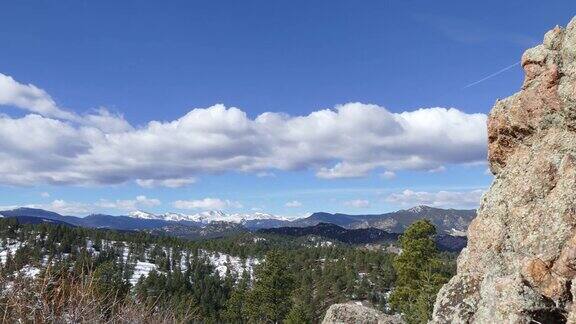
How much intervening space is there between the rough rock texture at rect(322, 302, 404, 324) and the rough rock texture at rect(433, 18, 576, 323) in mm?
5761

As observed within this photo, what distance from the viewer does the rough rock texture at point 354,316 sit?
862 inches

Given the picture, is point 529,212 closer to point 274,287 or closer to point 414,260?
point 414,260

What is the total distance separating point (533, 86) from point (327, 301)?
167 m

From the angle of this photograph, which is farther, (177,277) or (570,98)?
(177,277)

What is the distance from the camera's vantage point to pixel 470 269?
55.3 ft

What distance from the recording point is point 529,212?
15102 millimetres

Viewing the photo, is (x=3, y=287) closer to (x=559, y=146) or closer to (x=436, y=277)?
(x=559, y=146)

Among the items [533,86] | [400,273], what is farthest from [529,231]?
[400,273]

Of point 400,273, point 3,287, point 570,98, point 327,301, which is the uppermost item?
point 570,98

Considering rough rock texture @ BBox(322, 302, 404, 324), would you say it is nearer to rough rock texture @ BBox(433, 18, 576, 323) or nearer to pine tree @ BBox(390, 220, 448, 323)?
rough rock texture @ BBox(433, 18, 576, 323)

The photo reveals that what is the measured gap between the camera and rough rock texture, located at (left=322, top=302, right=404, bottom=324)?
2191 centimetres

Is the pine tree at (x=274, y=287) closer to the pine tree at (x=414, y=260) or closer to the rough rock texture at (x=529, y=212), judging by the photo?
the pine tree at (x=414, y=260)

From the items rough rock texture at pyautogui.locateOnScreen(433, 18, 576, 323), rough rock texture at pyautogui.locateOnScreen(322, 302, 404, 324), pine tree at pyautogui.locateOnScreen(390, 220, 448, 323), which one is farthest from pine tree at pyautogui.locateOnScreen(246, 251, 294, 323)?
rough rock texture at pyautogui.locateOnScreen(433, 18, 576, 323)

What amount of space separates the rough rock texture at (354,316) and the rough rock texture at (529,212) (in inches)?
227
